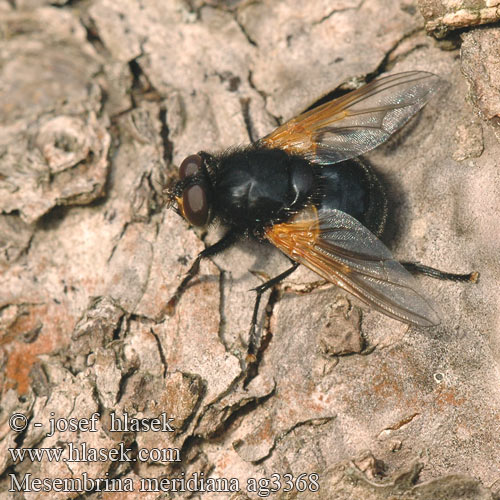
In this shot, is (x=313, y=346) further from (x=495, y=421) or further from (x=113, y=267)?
(x=113, y=267)

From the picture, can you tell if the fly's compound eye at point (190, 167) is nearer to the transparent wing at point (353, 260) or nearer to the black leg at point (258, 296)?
the transparent wing at point (353, 260)

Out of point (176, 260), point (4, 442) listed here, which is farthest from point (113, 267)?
point (4, 442)

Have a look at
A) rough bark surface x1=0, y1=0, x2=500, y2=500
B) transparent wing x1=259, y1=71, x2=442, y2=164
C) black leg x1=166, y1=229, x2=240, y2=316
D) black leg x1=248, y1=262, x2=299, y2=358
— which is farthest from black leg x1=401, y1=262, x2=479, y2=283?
black leg x1=166, y1=229, x2=240, y2=316

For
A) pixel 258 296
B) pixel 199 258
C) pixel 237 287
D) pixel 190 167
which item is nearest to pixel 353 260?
pixel 258 296
